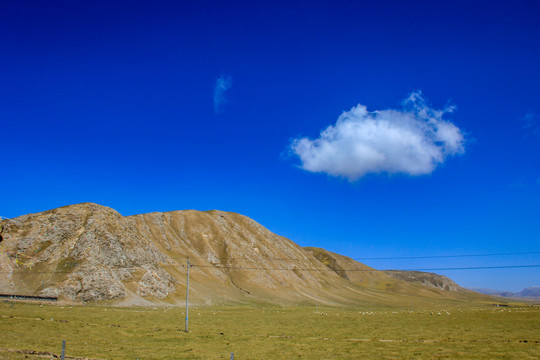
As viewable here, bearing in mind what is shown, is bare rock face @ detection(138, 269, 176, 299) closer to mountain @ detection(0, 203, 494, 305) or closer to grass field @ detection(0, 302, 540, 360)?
mountain @ detection(0, 203, 494, 305)

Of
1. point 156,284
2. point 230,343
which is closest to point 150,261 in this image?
point 156,284

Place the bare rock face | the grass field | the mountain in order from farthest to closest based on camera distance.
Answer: the bare rock face → the mountain → the grass field

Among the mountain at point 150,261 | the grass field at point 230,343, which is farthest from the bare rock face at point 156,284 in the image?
the grass field at point 230,343

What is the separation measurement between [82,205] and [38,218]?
42.3 ft

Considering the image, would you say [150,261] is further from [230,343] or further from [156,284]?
[230,343]

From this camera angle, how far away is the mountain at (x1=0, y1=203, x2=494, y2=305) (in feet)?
297

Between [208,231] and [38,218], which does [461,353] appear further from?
[208,231]

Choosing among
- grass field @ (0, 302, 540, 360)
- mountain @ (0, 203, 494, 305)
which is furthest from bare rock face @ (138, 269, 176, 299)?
grass field @ (0, 302, 540, 360)

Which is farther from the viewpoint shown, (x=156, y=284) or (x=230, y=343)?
(x=156, y=284)

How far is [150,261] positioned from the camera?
116 metres

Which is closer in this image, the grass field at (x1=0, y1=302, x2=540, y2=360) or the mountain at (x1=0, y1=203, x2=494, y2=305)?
the grass field at (x1=0, y1=302, x2=540, y2=360)

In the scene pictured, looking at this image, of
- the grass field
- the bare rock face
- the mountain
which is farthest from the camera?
the bare rock face

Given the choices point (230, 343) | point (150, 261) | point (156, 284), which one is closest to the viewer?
point (230, 343)

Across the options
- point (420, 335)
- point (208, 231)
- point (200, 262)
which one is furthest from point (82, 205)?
point (420, 335)
